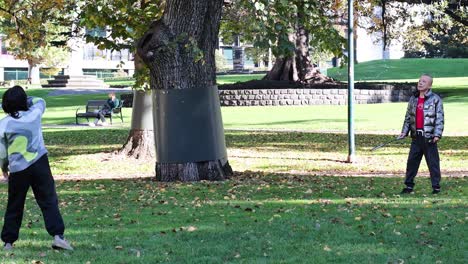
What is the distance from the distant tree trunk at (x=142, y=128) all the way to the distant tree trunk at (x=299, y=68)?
2335 cm

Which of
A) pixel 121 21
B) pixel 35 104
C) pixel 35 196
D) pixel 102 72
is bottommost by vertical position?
pixel 102 72

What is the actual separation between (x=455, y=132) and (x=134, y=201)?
49.7ft

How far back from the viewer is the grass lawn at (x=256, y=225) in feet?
22.7

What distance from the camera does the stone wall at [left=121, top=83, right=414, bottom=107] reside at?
38.2 m

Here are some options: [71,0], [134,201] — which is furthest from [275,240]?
[71,0]

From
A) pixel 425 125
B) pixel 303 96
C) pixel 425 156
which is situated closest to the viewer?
pixel 425 125

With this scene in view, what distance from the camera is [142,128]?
18.1 metres

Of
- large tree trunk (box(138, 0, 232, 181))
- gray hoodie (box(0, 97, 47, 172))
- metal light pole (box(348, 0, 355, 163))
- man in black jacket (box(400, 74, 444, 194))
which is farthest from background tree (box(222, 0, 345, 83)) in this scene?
gray hoodie (box(0, 97, 47, 172))

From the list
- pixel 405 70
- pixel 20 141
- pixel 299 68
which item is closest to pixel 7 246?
pixel 20 141

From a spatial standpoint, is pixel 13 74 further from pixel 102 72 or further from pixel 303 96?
pixel 303 96

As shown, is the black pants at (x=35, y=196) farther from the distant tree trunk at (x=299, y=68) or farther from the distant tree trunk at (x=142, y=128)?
the distant tree trunk at (x=299, y=68)

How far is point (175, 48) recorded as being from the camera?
13680 millimetres

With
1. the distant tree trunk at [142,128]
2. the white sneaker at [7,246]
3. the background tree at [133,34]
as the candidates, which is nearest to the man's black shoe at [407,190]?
the white sneaker at [7,246]

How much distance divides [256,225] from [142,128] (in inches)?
395
